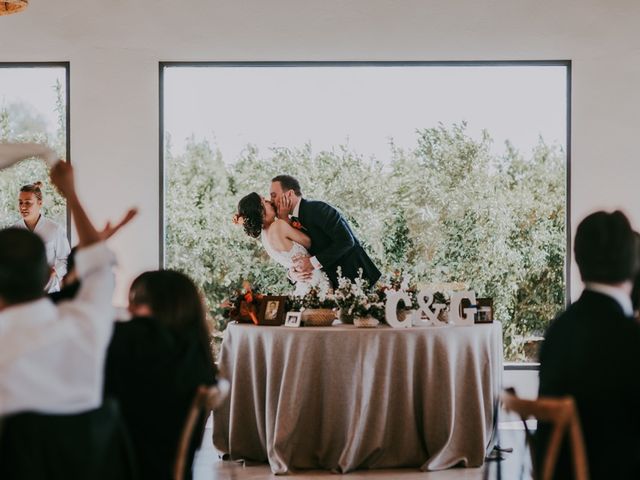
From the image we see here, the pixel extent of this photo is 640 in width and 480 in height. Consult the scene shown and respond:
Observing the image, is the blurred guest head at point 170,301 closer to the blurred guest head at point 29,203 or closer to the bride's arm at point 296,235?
the bride's arm at point 296,235

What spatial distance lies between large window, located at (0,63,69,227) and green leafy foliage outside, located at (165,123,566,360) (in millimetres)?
1288

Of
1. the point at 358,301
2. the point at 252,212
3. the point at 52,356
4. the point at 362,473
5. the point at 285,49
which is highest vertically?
the point at 285,49

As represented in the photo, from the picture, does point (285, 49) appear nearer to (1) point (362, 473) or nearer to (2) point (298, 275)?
(2) point (298, 275)

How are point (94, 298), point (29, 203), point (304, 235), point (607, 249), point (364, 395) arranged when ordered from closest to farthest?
1. point (94, 298)
2. point (607, 249)
3. point (364, 395)
4. point (304, 235)
5. point (29, 203)

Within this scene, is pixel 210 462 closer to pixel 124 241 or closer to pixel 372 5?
pixel 124 241

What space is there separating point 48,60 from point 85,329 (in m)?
6.00

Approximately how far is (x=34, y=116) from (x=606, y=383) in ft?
20.6

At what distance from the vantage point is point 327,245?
665cm

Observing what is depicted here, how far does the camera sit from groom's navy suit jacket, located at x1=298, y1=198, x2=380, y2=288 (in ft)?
21.5

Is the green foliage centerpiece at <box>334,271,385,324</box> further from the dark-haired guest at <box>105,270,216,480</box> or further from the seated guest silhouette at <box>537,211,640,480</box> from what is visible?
the seated guest silhouette at <box>537,211,640,480</box>

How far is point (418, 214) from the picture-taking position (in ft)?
25.0

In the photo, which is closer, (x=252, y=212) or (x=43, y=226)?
(x=252, y=212)

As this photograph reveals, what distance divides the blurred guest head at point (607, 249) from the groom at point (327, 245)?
3964 millimetres

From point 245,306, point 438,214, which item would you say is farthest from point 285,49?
point 245,306
